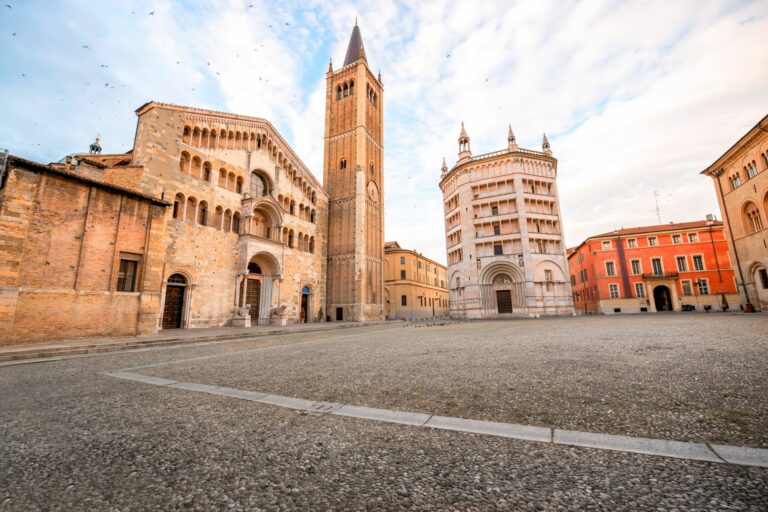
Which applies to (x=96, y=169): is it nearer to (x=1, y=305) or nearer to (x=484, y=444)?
(x=1, y=305)

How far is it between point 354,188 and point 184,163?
1642 cm

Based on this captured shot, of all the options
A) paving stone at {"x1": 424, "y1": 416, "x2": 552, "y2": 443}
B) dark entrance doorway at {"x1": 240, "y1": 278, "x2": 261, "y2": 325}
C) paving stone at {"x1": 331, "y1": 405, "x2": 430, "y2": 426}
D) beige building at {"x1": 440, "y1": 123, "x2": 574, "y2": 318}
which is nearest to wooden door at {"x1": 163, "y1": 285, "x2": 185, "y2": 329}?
dark entrance doorway at {"x1": 240, "y1": 278, "x2": 261, "y2": 325}

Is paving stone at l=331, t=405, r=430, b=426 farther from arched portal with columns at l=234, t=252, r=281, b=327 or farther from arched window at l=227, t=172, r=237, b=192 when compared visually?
arched window at l=227, t=172, r=237, b=192

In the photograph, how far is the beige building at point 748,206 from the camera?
22.1 m

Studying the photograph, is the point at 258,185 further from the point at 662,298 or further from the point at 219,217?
the point at 662,298

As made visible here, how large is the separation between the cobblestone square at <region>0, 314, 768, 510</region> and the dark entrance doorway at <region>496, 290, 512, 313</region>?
100 ft

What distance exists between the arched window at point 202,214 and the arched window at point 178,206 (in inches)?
45.6

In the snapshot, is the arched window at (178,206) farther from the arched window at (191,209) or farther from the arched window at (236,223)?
the arched window at (236,223)

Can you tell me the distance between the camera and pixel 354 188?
109 ft

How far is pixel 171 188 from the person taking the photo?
18578 mm

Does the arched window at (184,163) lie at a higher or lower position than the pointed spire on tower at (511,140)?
lower

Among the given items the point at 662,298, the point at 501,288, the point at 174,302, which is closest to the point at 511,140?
the point at 501,288

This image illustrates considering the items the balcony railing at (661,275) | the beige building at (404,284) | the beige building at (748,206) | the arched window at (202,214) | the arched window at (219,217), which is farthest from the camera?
the beige building at (404,284)

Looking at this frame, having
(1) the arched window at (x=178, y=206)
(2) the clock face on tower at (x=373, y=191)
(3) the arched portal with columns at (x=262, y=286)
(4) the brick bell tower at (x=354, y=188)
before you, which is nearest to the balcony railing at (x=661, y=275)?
(4) the brick bell tower at (x=354, y=188)
